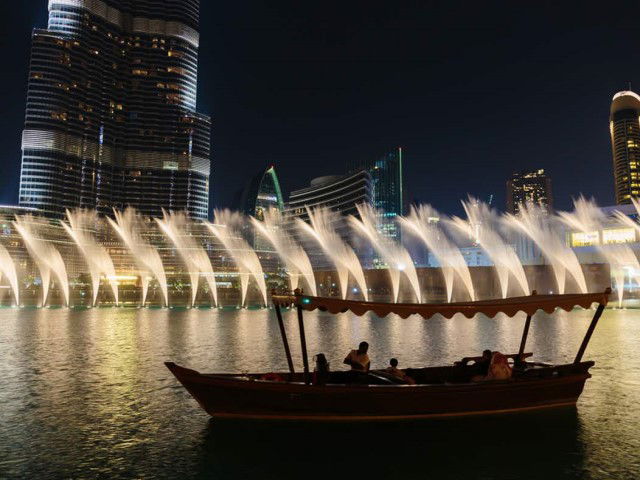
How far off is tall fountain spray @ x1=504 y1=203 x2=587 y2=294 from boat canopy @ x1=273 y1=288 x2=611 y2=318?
54.8 meters

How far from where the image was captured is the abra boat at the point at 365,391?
44.3ft

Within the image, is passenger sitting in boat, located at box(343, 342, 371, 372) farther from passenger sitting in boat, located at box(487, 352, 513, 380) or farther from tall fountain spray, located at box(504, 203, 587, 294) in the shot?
tall fountain spray, located at box(504, 203, 587, 294)

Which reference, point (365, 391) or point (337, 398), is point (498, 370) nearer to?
point (365, 391)

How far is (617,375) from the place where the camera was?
1998cm

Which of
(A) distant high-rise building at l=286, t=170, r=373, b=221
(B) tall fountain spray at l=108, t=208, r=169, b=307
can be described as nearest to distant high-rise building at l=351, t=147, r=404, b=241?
(A) distant high-rise building at l=286, t=170, r=373, b=221

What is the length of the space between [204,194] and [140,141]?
26.1 metres

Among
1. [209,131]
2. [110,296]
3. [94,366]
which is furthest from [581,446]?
[209,131]

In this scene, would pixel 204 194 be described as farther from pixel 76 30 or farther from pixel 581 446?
pixel 581 446

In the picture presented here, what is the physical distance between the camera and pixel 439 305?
14.0 meters

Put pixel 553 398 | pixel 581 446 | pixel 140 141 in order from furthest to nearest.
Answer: pixel 140 141 < pixel 553 398 < pixel 581 446

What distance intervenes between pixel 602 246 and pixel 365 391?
86.0 metres

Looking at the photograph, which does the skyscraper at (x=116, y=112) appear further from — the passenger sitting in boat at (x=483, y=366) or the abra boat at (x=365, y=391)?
the passenger sitting in boat at (x=483, y=366)

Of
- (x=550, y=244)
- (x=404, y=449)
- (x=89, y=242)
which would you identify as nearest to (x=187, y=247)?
(x=89, y=242)

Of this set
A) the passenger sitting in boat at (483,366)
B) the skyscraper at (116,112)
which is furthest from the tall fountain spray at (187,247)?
the passenger sitting in boat at (483,366)
